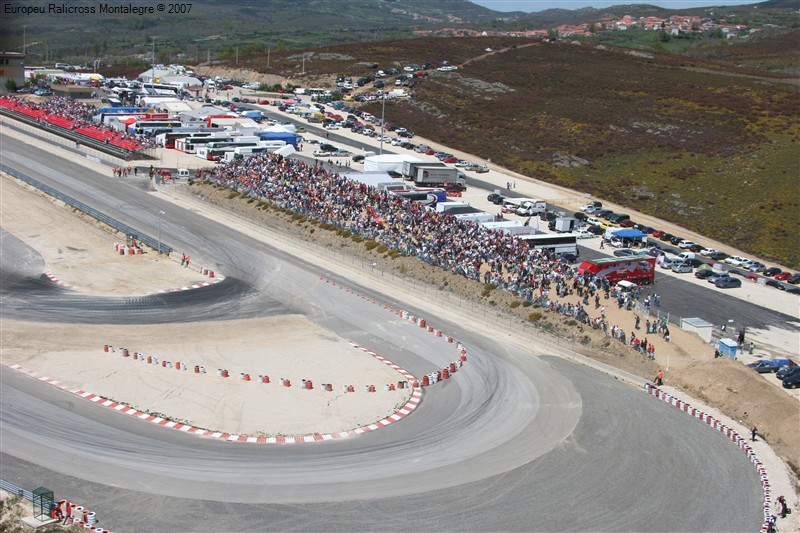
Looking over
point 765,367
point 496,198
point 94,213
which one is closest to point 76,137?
point 94,213

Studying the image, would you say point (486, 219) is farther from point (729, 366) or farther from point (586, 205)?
point (729, 366)

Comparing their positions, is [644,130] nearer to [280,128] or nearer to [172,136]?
[280,128]

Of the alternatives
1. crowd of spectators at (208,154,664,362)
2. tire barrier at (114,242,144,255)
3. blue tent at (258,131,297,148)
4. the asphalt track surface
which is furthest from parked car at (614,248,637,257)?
blue tent at (258,131,297,148)

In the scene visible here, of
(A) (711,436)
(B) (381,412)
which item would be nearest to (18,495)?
(B) (381,412)

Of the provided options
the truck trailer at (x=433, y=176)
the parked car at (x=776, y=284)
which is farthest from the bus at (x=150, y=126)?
the parked car at (x=776, y=284)

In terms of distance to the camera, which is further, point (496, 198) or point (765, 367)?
point (496, 198)

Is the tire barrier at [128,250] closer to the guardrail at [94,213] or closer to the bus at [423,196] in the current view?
the guardrail at [94,213]
